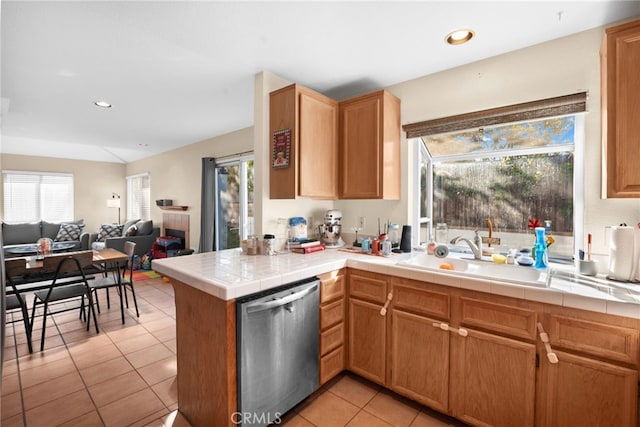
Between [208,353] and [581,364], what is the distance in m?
1.81

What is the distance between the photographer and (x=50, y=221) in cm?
658

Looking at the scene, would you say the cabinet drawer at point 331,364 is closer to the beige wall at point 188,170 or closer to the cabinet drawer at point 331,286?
the cabinet drawer at point 331,286

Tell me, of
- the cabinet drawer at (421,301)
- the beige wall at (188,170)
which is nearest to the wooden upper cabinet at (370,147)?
the cabinet drawer at (421,301)

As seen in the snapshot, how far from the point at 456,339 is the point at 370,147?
4.95 ft

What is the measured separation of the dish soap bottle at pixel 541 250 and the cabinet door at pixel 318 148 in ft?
4.91

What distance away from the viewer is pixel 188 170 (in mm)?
5480

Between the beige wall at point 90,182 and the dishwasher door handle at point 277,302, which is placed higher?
the beige wall at point 90,182

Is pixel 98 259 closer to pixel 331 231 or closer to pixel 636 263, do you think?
pixel 331 231

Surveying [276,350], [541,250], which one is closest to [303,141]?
[276,350]

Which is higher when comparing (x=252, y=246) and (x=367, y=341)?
(x=252, y=246)

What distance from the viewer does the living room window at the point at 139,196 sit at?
22.8ft

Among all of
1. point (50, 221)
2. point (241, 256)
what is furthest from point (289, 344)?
point (50, 221)

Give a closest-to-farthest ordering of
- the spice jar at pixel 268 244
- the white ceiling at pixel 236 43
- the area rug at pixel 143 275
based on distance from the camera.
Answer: the white ceiling at pixel 236 43 → the spice jar at pixel 268 244 → the area rug at pixel 143 275

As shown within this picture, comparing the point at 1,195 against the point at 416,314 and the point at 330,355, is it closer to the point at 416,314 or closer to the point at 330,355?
the point at 330,355
